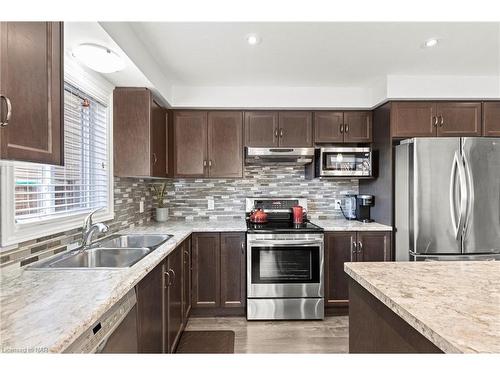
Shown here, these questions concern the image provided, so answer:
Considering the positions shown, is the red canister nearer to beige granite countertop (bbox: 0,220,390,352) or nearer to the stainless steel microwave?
the stainless steel microwave

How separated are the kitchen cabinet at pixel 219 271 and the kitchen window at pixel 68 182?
94 centimetres

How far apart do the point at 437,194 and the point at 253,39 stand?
2.02m

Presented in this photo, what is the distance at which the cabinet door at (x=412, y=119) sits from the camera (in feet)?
9.59

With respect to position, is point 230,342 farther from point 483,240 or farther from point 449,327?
point 483,240

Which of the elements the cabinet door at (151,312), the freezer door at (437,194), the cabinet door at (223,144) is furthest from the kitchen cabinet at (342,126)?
the cabinet door at (151,312)

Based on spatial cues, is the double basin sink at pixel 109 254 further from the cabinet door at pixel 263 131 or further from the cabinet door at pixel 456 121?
the cabinet door at pixel 456 121

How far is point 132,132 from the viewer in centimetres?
257

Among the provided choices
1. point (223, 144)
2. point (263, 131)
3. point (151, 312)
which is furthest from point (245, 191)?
point (151, 312)

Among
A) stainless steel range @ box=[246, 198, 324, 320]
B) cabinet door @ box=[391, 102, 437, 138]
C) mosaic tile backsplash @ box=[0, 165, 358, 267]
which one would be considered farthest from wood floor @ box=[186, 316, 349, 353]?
cabinet door @ box=[391, 102, 437, 138]

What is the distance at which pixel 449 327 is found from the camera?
74cm
